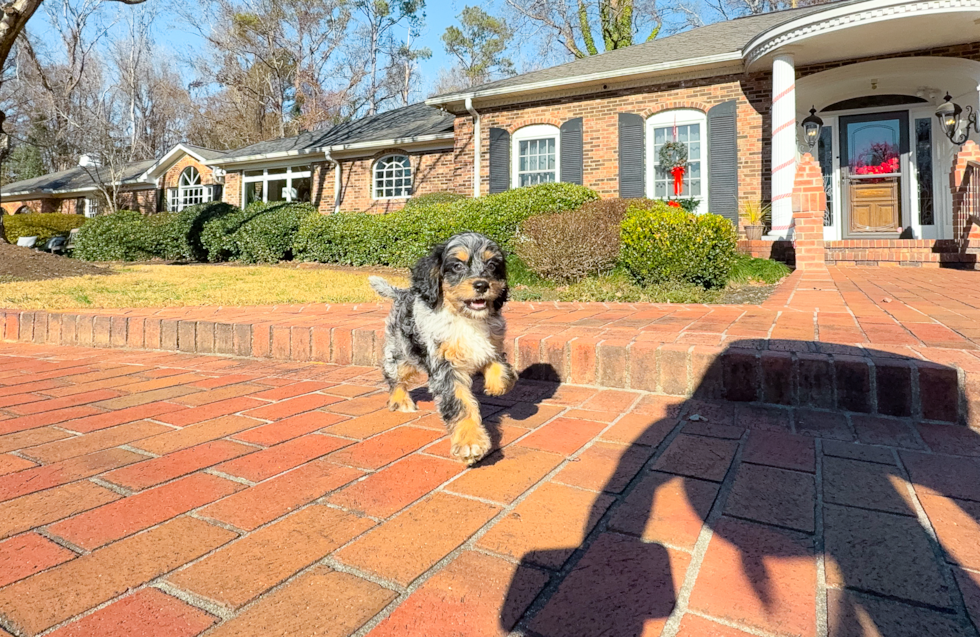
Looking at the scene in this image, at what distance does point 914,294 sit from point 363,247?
891 centimetres

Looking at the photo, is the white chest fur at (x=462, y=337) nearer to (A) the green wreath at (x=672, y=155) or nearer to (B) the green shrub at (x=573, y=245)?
(B) the green shrub at (x=573, y=245)

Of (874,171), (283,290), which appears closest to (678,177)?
(874,171)

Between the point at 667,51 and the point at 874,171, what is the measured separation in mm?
4988

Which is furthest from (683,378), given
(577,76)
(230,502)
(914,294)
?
(577,76)

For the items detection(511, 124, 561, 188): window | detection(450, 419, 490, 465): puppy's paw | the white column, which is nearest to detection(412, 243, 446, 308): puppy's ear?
detection(450, 419, 490, 465): puppy's paw

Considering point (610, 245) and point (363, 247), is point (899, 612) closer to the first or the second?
point (610, 245)

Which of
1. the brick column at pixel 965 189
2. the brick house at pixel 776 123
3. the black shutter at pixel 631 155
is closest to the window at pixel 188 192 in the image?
the brick house at pixel 776 123

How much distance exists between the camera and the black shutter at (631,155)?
1208 cm

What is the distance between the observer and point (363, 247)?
36.6 feet

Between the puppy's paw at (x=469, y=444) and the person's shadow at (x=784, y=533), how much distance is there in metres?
0.43

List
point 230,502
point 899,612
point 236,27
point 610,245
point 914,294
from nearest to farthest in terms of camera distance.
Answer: point 899,612 < point 230,502 < point 914,294 < point 610,245 < point 236,27

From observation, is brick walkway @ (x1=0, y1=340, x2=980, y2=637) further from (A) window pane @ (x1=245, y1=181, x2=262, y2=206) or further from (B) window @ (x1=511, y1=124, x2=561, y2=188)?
(A) window pane @ (x1=245, y1=181, x2=262, y2=206)

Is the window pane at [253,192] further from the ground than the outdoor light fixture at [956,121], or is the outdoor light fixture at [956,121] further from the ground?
the window pane at [253,192]

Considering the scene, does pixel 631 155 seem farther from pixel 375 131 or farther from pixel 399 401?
pixel 399 401
